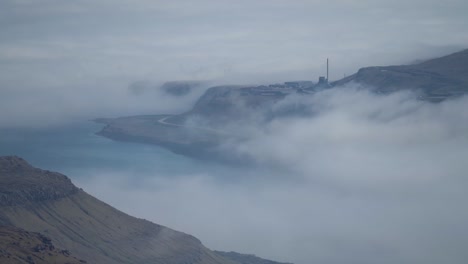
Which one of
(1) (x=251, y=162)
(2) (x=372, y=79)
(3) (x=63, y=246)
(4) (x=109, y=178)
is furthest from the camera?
(2) (x=372, y=79)

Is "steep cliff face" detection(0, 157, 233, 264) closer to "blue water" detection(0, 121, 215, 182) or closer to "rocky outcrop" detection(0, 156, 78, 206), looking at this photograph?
"rocky outcrop" detection(0, 156, 78, 206)

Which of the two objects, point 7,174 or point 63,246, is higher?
point 7,174

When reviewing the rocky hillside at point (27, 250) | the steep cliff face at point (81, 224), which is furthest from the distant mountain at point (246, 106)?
the rocky hillside at point (27, 250)

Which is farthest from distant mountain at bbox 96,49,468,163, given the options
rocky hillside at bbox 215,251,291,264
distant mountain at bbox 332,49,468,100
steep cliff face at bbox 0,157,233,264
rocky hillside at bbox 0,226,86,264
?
rocky hillside at bbox 0,226,86,264

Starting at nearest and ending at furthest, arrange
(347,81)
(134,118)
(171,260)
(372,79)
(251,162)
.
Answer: (171,260), (251,162), (372,79), (347,81), (134,118)

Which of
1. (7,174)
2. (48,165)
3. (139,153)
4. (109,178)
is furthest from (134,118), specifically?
(7,174)

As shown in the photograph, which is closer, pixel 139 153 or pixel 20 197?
pixel 20 197

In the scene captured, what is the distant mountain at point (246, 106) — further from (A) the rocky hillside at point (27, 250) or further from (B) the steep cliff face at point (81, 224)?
(A) the rocky hillside at point (27, 250)

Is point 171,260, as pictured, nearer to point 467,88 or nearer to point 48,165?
point 48,165
